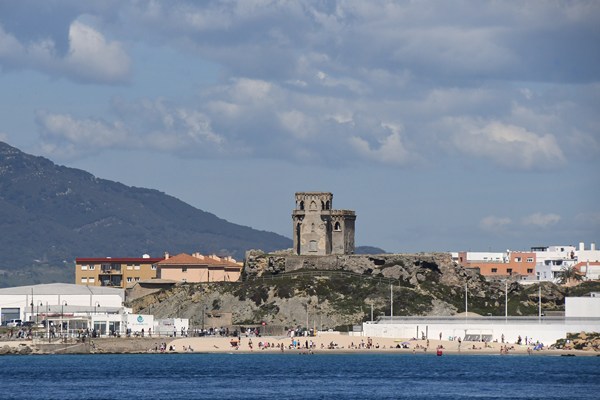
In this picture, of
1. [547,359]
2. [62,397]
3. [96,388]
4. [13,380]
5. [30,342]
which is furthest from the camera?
[30,342]

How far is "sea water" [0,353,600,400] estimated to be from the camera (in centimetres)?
12625

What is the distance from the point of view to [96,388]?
5241 inches

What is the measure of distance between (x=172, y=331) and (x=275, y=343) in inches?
608

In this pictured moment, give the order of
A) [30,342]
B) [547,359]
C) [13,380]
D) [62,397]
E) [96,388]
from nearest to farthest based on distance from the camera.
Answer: [62,397], [96,388], [13,380], [547,359], [30,342]

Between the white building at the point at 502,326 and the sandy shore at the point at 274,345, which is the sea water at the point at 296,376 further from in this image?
the white building at the point at 502,326

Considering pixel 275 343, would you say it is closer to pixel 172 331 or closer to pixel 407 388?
pixel 172 331

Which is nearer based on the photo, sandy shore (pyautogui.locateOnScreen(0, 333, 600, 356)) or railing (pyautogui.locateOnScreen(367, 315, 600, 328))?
railing (pyautogui.locateOnScreen(367, 315, 600, 328))

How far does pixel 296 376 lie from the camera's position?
147 meters

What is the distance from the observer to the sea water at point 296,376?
126 m

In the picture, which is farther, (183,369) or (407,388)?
(183,369)

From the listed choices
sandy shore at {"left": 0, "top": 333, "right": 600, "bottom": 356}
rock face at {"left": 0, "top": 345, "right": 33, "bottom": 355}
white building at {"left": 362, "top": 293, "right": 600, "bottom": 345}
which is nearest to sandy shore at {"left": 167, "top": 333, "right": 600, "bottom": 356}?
sandy shore at {"left": 0, "top": 333, "right": 600, "bottom": 356}

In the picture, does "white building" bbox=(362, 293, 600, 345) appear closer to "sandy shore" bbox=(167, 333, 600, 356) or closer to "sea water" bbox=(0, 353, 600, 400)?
"sandy shore" bbox=(167, 333, 600, 356)

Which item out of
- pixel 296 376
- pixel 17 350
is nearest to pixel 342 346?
pixel 296 376

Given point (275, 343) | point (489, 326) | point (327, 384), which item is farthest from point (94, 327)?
point (327, 384)
